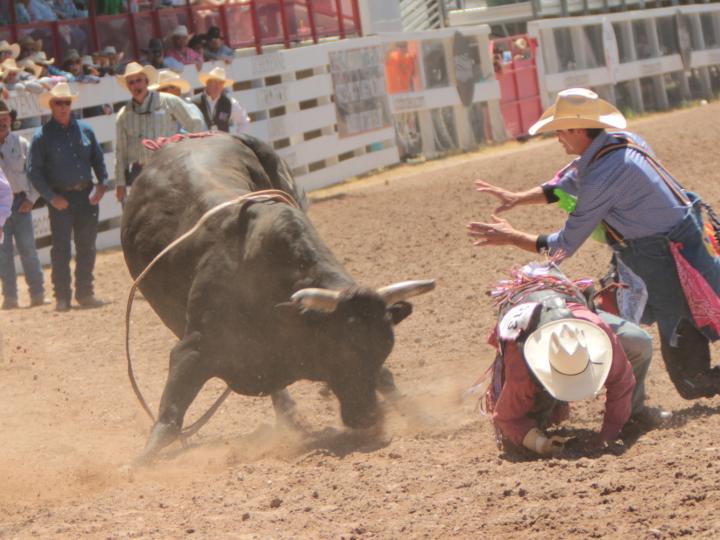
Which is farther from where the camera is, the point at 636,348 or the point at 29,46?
the point at 29,46

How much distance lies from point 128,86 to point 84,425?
13.2 feet

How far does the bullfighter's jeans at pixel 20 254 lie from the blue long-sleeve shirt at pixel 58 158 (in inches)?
23.1

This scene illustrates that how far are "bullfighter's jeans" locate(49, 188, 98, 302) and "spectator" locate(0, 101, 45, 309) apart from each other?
9.8 inches

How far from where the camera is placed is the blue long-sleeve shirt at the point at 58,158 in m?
10.7

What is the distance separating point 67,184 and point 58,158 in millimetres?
233

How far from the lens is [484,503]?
439 centimetres

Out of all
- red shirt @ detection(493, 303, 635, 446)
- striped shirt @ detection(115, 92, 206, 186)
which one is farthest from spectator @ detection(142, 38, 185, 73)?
red shirt @ detection(493, 303, 635, 446)

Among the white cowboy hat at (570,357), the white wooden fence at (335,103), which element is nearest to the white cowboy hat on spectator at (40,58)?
the white wooden fence at (335,103)

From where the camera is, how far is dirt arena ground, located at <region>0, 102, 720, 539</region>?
4.27m

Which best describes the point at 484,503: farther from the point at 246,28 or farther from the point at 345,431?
the point at 246,28

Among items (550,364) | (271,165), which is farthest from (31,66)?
(550,364)

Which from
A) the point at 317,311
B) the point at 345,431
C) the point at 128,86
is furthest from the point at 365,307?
the point at 128,86

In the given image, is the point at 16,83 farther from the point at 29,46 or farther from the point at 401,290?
Result: the point at 401,290

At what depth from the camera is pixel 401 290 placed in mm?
5855
